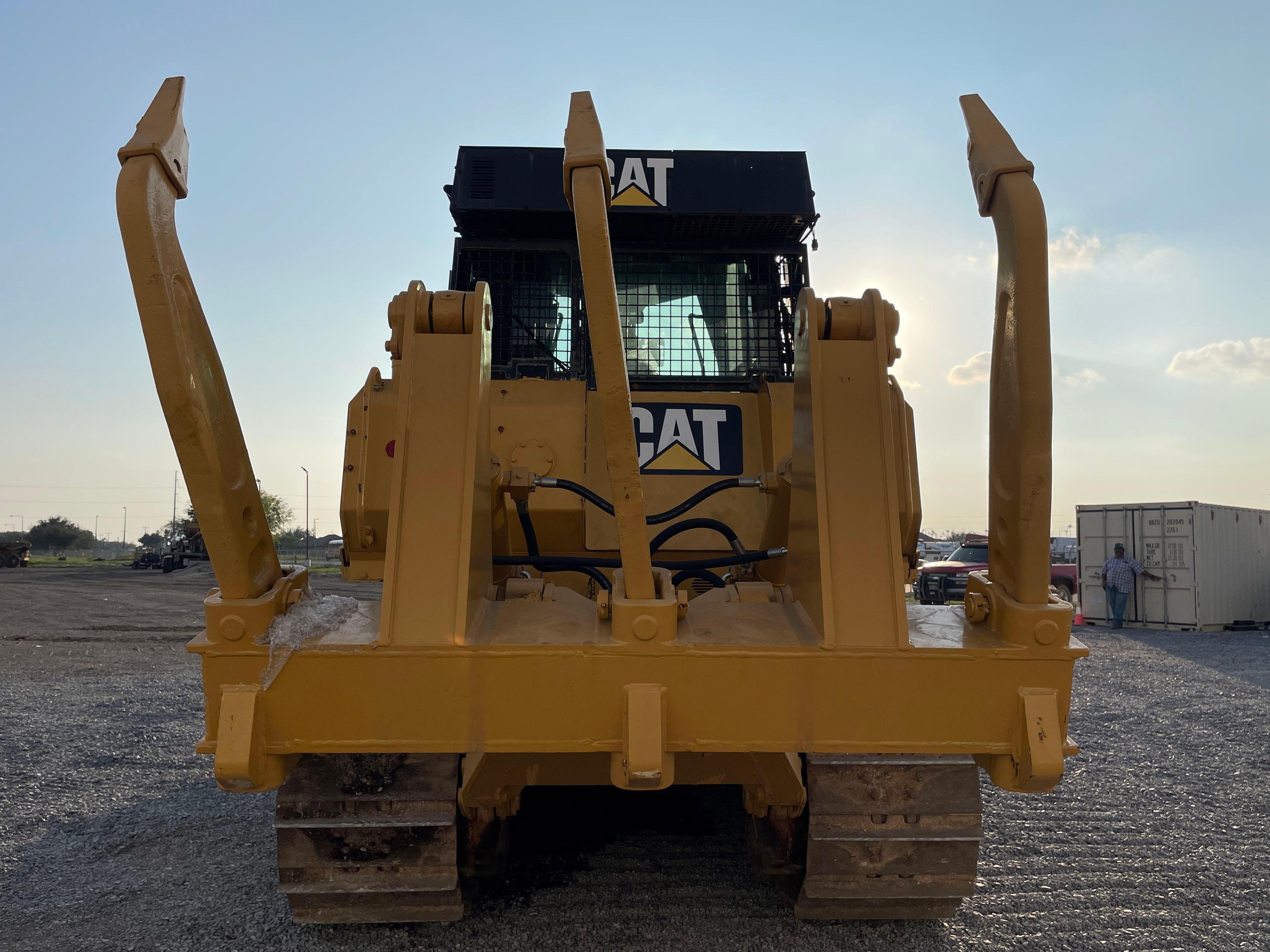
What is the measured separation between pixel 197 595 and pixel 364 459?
21.5 metres

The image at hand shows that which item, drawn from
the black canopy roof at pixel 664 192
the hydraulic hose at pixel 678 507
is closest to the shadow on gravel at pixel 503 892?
the hydraulic hose at pixel 678 507

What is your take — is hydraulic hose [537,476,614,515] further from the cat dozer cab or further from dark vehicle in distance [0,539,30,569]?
dark vehicle in distance [0,539,30,569]

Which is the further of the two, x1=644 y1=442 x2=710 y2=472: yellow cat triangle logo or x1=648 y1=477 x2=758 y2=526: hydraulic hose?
x1=644 y1=442 x2=710 y2=472: yellow cat triangle logo

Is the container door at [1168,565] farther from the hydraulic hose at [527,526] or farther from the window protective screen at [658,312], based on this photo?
the hydraulic hose at [527,526]

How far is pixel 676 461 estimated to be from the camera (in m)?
3.82

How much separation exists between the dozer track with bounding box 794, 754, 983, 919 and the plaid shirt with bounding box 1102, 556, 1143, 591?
47.0 feet

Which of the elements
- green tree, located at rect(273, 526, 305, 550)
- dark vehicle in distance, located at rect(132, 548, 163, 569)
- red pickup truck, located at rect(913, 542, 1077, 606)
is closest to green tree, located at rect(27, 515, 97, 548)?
green tree, located at rect(273, 526, 305, 550)

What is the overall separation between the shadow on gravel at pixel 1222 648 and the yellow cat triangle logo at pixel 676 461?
8017 mm

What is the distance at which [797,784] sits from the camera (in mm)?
2416

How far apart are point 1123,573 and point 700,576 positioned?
14140mm

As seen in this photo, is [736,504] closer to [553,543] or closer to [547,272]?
[553,543]

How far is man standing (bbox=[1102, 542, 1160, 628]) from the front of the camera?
14.6 meters

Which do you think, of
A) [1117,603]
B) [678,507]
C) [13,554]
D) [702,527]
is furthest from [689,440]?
[13,554]

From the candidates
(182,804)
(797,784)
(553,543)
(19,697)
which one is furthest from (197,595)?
(797,784)
